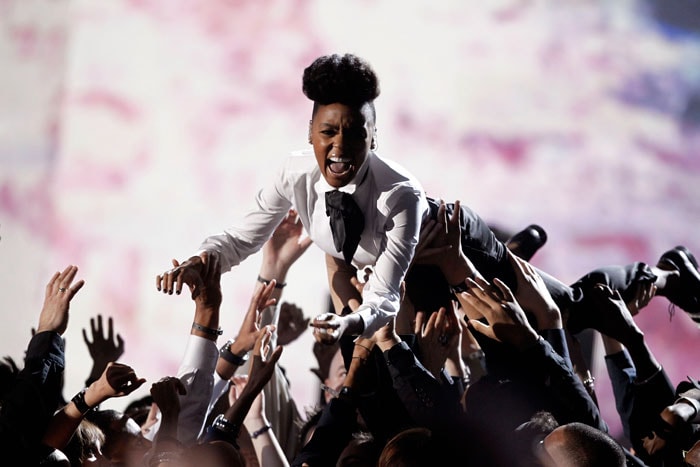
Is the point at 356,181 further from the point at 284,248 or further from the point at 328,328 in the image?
the point at 284,248

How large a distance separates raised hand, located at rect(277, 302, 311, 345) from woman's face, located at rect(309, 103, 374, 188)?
1.30 metres

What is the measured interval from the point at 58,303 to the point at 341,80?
957 mm

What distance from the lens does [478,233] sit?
2.75 metres

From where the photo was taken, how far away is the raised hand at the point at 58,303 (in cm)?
203

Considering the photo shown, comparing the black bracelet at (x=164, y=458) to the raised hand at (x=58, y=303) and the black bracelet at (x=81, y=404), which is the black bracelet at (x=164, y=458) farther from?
the raised hand at (x=58, y=303)

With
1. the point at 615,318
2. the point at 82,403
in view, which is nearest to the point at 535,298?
the point at 615,318

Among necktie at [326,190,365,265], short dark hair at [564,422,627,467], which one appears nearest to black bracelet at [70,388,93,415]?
necktie at [326,190,365,265]

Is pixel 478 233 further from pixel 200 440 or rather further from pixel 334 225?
pixel 200 440

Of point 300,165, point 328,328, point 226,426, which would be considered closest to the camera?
point 328,328

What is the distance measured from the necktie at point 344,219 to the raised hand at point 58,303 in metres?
0.75

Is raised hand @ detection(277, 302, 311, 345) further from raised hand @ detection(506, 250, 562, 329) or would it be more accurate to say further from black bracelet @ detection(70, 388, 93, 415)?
black bracelet @ detection(70, 388, 93, 415)

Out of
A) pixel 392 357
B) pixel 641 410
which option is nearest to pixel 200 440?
pixel 392 357

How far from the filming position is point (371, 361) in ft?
8.43

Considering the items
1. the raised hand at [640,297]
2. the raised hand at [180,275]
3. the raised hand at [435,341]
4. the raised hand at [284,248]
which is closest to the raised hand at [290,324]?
the raised hand at [284,248]
